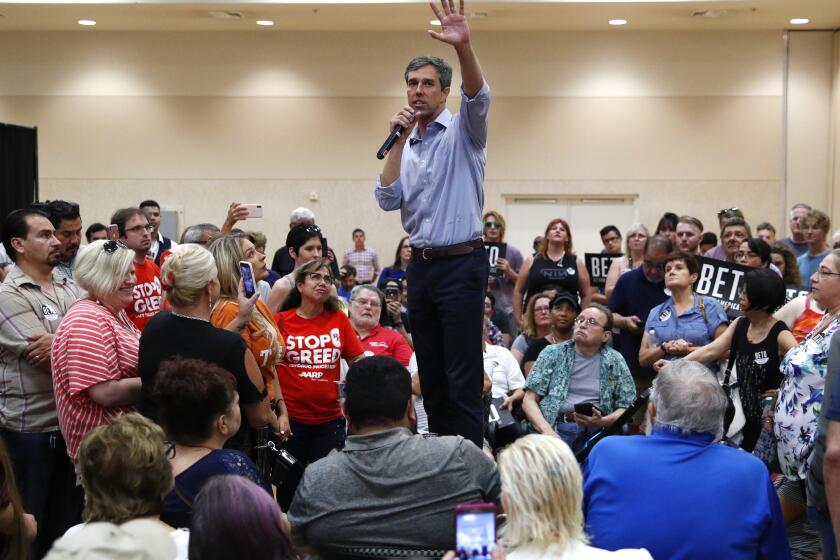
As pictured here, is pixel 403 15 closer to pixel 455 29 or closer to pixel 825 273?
pixel 825 273

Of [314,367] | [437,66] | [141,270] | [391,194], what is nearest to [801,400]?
[391,194]

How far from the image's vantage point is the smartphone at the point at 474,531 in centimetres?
192

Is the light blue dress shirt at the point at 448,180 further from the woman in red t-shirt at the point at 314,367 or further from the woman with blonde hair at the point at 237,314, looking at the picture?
the woman in red t-shirt at the point at 314,367

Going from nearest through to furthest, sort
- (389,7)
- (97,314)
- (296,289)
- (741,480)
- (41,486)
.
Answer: (741,480), (97,314), (41,486), (296,289), (389,7)

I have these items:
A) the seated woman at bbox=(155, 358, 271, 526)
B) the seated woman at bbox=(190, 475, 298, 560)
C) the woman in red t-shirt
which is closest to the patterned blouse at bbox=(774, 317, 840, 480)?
the woman in red t-shirt

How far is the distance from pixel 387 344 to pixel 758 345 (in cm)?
200

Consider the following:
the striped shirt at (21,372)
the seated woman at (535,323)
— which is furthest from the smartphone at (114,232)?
the seated woman at (535,323)

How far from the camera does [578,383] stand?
5.18 m

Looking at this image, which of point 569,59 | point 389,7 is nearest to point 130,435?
point 389,7

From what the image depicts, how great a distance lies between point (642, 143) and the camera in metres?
13.0

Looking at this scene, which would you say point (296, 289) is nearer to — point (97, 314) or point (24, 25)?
point (97, 314)

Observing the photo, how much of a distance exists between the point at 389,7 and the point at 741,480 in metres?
10.1

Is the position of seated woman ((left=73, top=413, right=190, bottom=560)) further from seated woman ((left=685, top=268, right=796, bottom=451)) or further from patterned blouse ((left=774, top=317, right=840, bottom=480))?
seated woman ((left=685, top=268, right=796, bottom=451))

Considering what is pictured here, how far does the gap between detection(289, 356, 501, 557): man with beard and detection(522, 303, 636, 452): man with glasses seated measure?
2.57m
